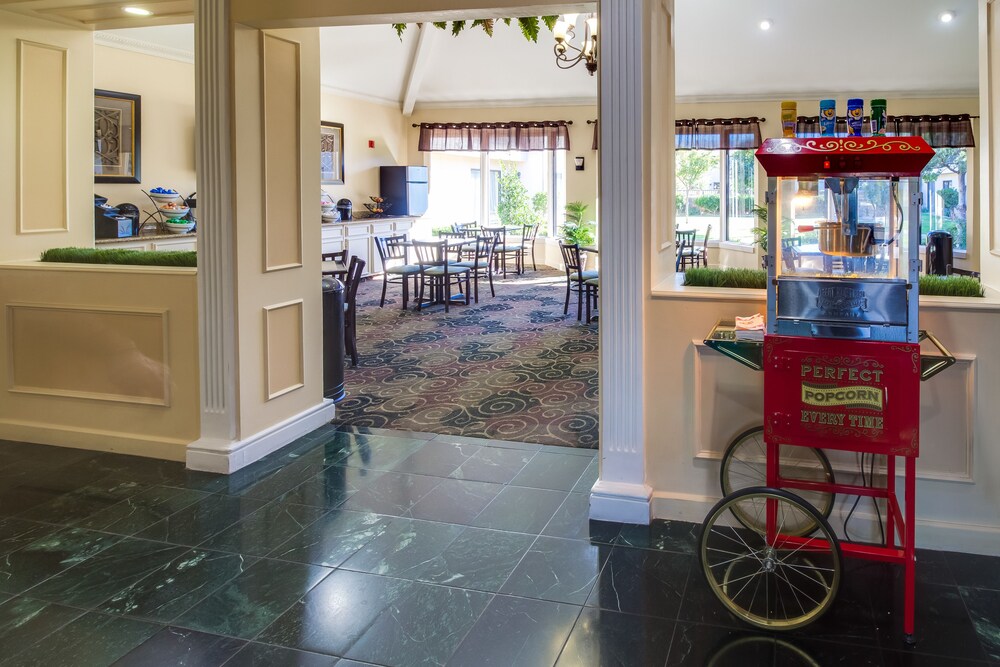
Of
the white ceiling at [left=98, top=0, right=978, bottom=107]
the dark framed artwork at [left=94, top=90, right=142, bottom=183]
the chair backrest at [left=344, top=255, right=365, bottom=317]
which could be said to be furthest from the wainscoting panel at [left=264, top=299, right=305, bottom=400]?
the white ceiling at [left=98, top=0, right=978, bottom=107]

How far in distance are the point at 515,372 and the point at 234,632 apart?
3916 mm

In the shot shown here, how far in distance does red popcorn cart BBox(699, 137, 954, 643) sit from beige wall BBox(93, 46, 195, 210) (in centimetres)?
708

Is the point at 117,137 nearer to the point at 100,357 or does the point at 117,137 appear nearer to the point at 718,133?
the point at 100,357

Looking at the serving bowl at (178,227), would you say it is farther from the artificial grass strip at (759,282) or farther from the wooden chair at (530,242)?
the wooden chair at (530,242)

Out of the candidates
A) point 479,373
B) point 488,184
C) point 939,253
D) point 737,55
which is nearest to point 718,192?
point 737,55

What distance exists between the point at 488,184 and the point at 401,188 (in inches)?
78.2

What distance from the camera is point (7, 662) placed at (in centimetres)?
228

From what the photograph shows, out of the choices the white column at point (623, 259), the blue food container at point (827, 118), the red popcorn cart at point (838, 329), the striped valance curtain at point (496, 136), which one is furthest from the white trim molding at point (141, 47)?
the red popcorn cart at point (838, 329)

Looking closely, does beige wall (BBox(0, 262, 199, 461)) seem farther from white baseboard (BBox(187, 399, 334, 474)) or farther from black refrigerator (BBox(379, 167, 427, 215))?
black refrigerator (BBox(379, 167, 427, 215))

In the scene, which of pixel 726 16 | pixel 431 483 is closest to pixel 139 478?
pixel 431 483

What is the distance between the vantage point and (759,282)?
331cm

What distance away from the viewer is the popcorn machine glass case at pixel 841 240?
2402 mm

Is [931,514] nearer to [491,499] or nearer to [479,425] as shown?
[491,499]

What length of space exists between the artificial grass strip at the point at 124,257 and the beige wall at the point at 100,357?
117 mm
